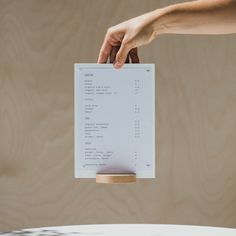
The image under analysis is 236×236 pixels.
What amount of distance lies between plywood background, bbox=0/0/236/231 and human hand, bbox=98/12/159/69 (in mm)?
2638

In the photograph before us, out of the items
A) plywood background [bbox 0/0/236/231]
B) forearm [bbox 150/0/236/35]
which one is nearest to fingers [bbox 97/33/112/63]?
forearm [bbox 150/0/236/35]

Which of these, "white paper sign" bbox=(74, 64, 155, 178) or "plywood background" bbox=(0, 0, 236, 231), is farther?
"plywood background" bbox=(0, 0, 236, 231)

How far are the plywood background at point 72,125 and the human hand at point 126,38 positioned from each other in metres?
2.64

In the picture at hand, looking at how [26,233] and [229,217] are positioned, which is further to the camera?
[229,217]

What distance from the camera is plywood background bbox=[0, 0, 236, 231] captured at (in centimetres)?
504

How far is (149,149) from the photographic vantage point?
7.75 ft

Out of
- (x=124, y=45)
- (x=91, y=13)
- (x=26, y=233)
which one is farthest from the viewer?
(x=91, y=13)

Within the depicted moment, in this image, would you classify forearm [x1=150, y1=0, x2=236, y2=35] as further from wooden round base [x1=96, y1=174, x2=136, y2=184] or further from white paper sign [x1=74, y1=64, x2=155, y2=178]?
wooden round base [x1=96, y1=174, x2=136, y2=184]

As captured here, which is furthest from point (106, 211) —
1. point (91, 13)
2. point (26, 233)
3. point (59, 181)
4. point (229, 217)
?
point (26, 233)

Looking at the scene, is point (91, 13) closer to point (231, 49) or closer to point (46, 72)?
point (46, 72)

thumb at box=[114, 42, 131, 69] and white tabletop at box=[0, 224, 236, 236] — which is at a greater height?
thumb at box=[114, 42, 131, 69]

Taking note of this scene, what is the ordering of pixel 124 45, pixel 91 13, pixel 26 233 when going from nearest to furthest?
pixel 124 45, pixel 26 233, pixel 91 13

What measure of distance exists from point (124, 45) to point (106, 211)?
115 inches

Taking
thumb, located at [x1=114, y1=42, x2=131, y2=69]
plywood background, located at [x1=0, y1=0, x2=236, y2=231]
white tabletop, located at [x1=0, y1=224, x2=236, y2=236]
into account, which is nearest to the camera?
thumb, located at [x1=114, y1=42, x2=131, y2=69]
